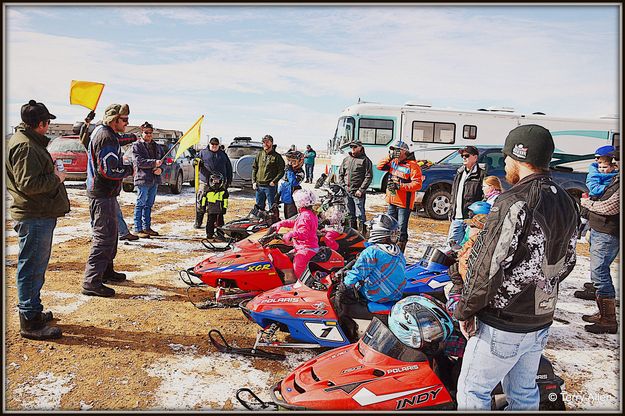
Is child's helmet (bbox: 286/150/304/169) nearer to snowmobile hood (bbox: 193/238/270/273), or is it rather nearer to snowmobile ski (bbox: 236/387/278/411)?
snowmobile hood (bbox: 193/238/270/273)

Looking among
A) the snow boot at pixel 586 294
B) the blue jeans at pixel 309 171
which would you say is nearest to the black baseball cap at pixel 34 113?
the snow boot at pixel 586 294

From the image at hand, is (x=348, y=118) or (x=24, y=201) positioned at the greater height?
(x=348, y=118)

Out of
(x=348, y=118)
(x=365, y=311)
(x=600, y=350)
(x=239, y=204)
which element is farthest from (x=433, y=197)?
(x=365, y=311)

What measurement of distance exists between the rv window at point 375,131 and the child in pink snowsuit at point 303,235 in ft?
37.0

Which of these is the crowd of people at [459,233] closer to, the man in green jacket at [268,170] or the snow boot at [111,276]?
the snow boot at [111,276]

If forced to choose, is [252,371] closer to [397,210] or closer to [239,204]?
[397,210]

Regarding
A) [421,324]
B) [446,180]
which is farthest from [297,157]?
[446,180]

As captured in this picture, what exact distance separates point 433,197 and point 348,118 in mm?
4756

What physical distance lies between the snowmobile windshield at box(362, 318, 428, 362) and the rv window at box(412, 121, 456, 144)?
13817mm

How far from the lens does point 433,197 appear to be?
14.0 meters

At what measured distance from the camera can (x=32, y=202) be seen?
14.9 feet

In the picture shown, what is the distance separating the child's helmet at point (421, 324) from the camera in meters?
3.37

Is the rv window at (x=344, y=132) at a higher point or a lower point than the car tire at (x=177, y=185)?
higher

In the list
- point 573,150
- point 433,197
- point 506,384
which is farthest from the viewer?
point 573,150
